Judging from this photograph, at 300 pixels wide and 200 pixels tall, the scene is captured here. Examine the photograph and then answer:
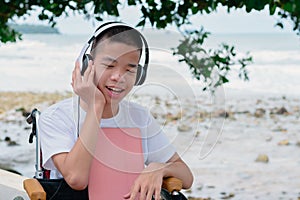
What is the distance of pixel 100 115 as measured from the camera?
1.74 metres

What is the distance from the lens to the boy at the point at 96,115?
1700 mm

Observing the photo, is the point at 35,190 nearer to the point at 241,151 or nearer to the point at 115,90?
the point at 115,90

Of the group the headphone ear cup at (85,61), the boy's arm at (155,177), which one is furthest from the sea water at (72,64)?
the headphone ear cup at (85,61)

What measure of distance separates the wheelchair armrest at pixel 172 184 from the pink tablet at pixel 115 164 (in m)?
0.10

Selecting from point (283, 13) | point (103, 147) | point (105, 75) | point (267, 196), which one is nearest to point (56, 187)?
point (103, 147)

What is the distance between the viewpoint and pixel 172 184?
5.91ft

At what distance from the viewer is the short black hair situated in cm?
173

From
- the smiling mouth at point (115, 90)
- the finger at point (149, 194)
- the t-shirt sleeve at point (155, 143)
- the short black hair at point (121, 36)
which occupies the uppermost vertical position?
the short black hair at point (121, 36)

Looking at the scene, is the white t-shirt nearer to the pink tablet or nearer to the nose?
the pink tablet

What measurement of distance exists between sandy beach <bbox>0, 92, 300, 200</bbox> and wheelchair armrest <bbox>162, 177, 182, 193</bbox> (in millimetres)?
1526

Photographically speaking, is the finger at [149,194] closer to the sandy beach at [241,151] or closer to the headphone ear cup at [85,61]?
the headphone ear cup at [85,61]

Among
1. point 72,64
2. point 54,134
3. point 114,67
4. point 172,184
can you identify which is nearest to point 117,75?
point 114,67

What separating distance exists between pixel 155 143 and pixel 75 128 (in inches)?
11.0

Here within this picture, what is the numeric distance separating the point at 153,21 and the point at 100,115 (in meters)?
1.14
